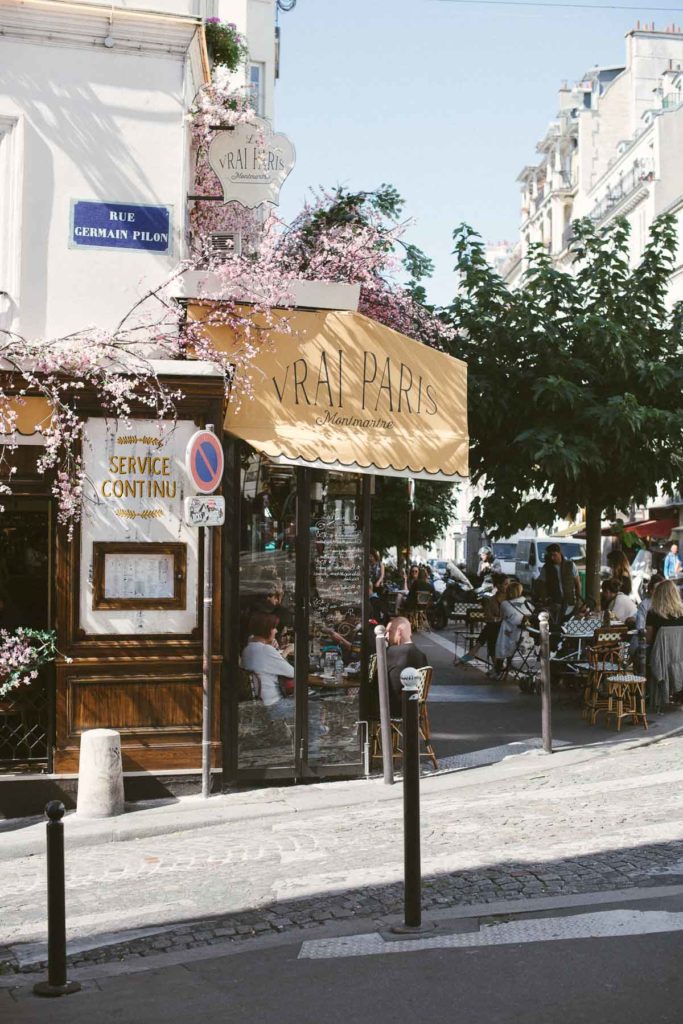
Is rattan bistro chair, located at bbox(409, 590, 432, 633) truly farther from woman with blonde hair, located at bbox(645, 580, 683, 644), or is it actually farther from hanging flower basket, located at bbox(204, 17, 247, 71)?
hanging flower basket, located at bbox(204, 17, 247, 71)

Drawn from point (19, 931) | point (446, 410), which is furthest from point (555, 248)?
point (19, 931)

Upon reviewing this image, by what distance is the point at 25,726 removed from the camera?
396 inches

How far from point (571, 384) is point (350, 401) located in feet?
19.3

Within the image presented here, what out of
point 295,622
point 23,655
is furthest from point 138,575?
point 295,622

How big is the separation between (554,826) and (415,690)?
2.51 metres

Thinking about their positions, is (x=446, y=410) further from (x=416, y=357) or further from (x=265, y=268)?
(x=265, y=268)

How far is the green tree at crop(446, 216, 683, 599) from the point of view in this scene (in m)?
15.8

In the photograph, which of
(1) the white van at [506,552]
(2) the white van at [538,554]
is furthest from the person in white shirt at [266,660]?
(1) the white van at [506,552]

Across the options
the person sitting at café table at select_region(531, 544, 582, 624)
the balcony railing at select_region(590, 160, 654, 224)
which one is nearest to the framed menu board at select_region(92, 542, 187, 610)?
the person sitting at café table at select_region(531, 544, 582, 624)

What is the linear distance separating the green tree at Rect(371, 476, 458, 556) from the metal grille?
51.4 ft

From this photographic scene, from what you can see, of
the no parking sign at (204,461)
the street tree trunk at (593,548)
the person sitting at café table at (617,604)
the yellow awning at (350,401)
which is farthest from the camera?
the street tree trunk at (593,548)

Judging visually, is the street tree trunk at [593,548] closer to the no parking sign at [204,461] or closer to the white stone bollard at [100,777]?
the no parking sign at [204,461]

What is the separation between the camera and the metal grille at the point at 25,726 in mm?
9961

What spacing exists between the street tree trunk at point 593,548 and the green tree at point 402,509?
7491mm
